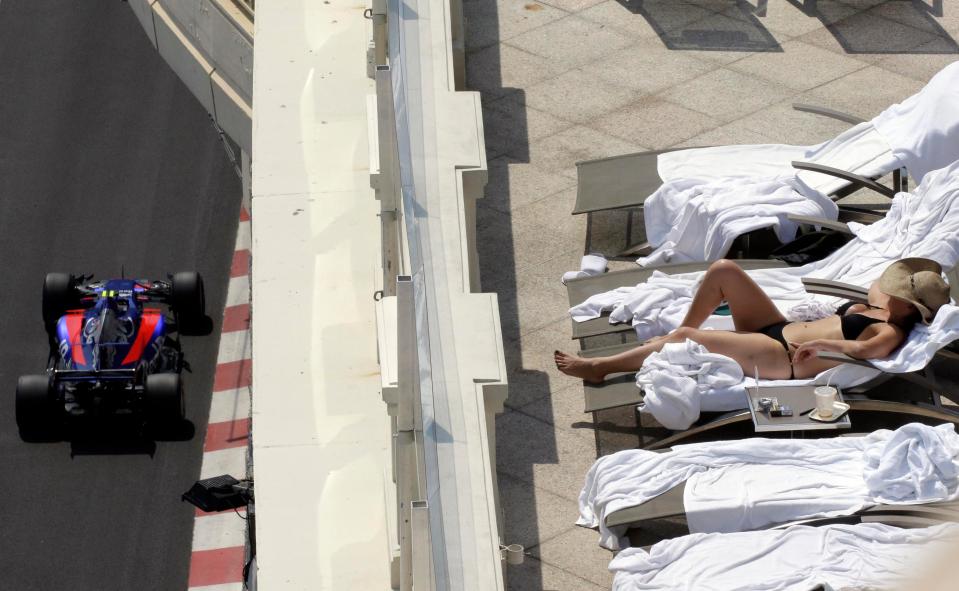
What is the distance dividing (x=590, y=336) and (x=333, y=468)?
1555mm

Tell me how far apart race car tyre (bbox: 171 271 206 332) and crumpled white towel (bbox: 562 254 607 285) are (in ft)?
25.4

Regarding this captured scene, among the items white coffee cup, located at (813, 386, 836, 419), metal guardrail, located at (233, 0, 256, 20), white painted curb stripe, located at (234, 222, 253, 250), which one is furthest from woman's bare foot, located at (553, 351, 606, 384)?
white painted curb stripe, located at (234, 222, 253, 250)

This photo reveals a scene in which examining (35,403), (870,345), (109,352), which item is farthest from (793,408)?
(109,352)

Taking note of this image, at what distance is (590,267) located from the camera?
25.2 feet

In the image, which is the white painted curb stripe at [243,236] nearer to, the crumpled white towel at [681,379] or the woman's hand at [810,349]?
the crumpled white towel at [681,379]

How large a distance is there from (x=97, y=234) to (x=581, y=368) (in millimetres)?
11645

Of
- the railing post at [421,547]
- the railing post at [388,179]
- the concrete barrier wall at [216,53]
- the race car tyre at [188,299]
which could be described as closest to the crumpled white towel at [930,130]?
the railing post at [388,179]

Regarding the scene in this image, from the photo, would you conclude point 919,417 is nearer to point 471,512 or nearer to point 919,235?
point 919,235

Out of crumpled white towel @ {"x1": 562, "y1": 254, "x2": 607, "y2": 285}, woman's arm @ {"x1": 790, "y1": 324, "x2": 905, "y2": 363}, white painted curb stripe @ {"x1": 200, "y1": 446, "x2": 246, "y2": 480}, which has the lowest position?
white painted curb stripe @ {"x1": 200, "y1": 446, "x2": 246, "y2": 480}

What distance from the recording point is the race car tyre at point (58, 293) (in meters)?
14.4

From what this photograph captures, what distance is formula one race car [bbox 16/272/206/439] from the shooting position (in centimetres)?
1347

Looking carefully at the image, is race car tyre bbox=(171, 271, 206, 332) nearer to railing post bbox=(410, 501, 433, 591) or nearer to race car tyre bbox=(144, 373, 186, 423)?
race car tyre bbox=(144, 373, 186, 423)

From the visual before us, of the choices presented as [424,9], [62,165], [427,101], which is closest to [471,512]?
[427,101]

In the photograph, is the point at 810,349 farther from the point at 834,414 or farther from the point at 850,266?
the point at 850,266
